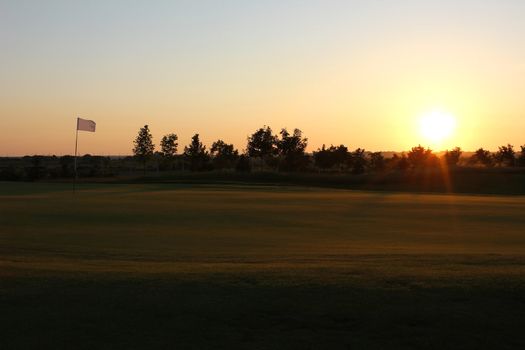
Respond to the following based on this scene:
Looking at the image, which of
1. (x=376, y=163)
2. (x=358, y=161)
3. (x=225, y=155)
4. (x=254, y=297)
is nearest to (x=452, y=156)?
(x=376, y=163)

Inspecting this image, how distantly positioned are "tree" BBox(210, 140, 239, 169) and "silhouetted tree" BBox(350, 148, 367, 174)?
2514 centimetres

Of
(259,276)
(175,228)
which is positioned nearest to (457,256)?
(259,276)

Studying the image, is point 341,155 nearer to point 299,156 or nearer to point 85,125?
point 299,156

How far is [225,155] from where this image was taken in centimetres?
11331

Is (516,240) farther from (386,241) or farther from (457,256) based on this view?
(457,256)

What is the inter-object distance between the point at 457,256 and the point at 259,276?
509 centimetres

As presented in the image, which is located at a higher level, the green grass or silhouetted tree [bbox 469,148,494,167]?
silhouetted tree [bbox 469,148,494,167]

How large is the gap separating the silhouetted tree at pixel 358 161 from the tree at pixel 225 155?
82.5 feet

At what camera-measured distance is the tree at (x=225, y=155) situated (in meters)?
111

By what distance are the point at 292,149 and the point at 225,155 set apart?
20.2 m

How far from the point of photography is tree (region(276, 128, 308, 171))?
96938 millimetres

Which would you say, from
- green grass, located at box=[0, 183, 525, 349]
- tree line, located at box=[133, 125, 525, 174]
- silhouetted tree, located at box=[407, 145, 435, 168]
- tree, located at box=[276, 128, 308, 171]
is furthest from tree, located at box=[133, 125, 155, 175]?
green grass, located at box=[0, 183, 525, 349]

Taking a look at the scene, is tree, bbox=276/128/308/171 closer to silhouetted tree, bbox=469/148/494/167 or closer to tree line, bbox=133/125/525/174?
tree line, bbox=133/125/525/174

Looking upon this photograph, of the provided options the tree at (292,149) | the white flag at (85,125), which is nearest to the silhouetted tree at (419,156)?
the tree at (292,149)
